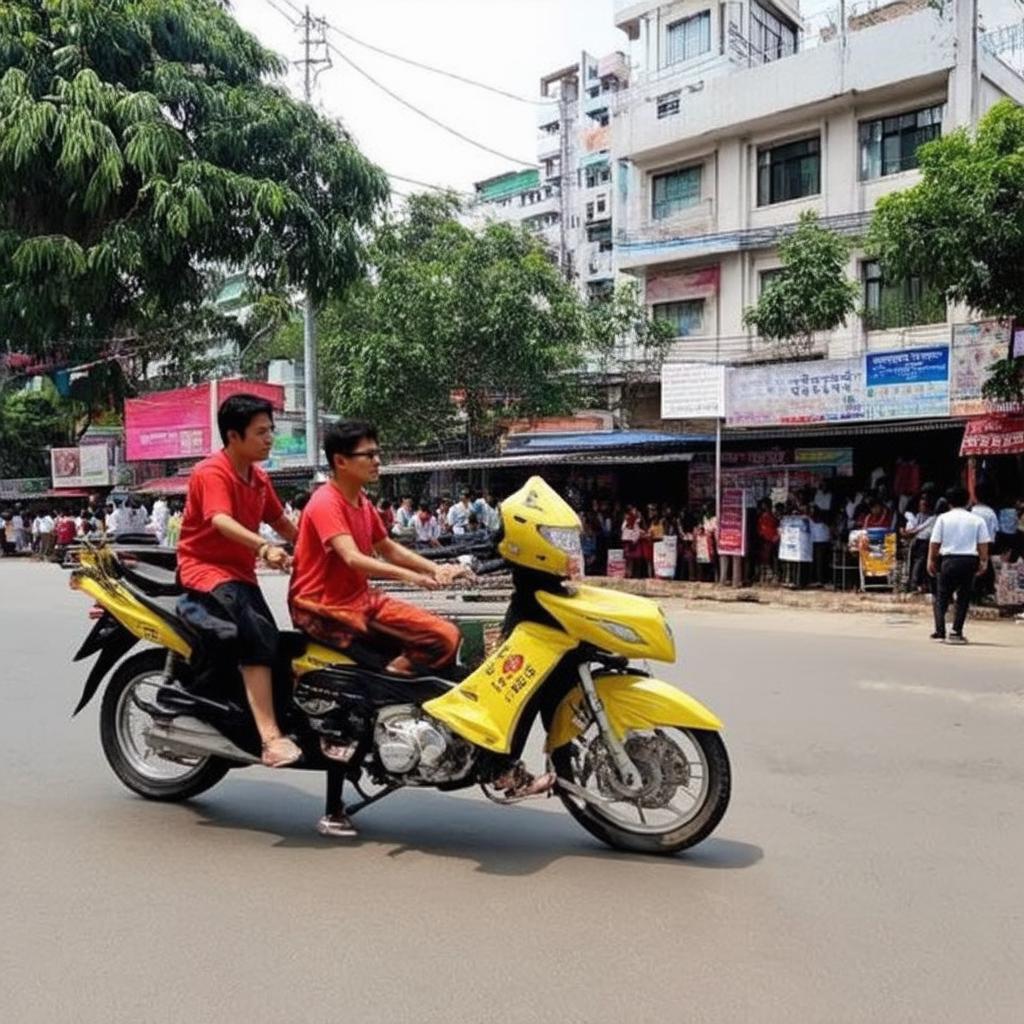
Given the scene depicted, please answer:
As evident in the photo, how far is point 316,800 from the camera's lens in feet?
16.0

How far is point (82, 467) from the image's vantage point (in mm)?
31688

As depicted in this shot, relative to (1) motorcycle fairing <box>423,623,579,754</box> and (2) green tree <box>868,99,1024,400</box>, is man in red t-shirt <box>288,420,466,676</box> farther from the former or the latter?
(2) green tree <box>868,99,1024,400</box>

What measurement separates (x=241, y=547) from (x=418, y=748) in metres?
1.14

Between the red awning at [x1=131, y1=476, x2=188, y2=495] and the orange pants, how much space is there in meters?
26.0

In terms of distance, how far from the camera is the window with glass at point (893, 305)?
65.5ft

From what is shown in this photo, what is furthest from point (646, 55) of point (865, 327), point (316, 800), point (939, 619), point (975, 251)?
point (316, 800)

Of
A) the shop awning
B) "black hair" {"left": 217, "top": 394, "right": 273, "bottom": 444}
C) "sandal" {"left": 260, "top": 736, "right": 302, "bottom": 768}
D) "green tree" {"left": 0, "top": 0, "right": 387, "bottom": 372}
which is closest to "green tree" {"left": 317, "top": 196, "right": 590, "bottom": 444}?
the shop awning

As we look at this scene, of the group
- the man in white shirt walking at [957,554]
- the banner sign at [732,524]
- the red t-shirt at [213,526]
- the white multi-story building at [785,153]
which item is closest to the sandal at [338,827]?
the red t-shirt at [213,526]

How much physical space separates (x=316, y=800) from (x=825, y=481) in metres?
13.2

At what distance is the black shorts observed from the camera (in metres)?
4.20

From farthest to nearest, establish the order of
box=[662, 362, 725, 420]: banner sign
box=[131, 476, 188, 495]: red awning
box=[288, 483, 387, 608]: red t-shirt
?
box=[131, 476, 188, 495]: red awning → box=[662, 362, 725, 420]: banner sign → box=[288, 483, 387, 608]: red t-shirt

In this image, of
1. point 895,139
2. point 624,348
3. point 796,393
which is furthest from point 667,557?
point 895,139

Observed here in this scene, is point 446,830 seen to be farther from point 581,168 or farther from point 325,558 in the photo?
point 581,168

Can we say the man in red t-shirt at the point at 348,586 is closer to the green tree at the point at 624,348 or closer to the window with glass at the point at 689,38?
the green tree at the point at 624,348
